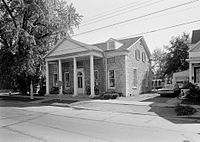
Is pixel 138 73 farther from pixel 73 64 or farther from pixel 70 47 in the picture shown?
pixel 70 47

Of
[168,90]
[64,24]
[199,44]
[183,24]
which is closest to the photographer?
[183,24]

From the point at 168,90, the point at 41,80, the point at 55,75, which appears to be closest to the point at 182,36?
the point at 168,90

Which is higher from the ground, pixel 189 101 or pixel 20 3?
pixel 20 3

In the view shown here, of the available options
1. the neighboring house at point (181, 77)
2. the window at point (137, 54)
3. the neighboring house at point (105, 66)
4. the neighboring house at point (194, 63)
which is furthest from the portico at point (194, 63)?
the window at point (137, 54)

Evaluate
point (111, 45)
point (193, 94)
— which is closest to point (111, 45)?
point (111, 45)

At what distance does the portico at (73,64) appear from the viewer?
65.0 feet

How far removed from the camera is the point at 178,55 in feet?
93.8

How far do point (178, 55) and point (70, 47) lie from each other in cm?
1777

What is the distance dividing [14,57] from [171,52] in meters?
24.7

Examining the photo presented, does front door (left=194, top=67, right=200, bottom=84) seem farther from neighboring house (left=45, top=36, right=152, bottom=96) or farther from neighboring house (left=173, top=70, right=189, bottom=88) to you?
neighboring house (left=45, top=36, right=152, bottom=96)

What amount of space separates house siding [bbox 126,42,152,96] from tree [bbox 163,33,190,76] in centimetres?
584

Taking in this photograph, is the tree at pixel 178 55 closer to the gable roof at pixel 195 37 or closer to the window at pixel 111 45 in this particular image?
the gable roof at pixel 195 37

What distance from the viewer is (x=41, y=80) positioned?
2900cm

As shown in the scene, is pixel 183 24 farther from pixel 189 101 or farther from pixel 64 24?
pixel 64 24
